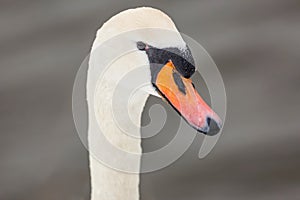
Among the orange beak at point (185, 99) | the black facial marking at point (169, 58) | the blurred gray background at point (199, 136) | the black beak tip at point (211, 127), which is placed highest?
the blurred gray background at point (199, 136)

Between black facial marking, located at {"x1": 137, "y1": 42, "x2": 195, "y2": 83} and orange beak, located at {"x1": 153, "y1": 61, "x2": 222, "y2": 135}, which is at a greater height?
black facial marking, located at {"x1": 137, "y1": 42, "x2": 195, "y2": 83}

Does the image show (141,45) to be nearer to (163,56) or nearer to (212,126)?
(163,56)

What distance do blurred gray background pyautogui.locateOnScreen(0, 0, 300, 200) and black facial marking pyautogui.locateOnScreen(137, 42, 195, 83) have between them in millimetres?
1183

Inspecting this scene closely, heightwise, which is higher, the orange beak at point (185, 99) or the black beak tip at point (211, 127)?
the orange beak at point (185, 99)

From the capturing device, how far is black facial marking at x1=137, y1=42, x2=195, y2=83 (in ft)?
6.46

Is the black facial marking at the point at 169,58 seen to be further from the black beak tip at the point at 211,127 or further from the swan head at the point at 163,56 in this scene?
the black beak tip at the point at 211,127

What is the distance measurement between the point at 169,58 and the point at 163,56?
0.05ft

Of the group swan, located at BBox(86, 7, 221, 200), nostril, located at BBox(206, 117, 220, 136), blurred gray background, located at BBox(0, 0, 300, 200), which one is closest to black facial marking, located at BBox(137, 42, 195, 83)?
swan, located at BBox(86, 7, 221, 200)

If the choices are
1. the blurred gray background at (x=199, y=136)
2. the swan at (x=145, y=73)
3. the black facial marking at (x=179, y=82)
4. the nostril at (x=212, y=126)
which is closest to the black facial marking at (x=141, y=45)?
the swan at (x=145, y=73)

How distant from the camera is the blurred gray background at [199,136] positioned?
327 centimetres

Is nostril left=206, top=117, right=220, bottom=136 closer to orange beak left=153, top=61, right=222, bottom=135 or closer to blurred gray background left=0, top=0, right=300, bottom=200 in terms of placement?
orange beak left=153, top=61, right=222, bottom=135

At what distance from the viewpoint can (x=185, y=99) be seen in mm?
2047

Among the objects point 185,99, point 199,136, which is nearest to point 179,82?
point 185,99

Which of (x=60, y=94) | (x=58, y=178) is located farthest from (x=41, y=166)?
(x=60, y=94)
